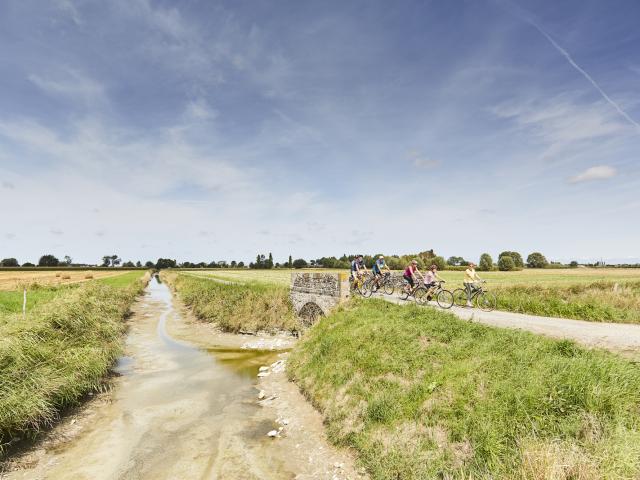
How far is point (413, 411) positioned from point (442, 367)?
1.79 metres

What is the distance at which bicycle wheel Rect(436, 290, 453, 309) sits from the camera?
1889 cm

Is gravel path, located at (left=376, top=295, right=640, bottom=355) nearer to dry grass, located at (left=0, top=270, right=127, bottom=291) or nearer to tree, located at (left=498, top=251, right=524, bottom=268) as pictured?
dry grass, located at (left=0, top=270, right=127, bottom=291)

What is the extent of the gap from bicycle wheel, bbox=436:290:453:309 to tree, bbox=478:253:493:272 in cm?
6909

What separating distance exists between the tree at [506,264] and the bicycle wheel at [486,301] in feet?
218

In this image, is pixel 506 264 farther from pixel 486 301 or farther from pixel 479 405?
pixel 479 405

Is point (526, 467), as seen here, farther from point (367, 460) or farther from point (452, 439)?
point (367, 460)

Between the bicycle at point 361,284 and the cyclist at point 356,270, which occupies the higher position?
the cyclist at point 356,270

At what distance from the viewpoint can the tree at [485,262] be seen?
266 ft

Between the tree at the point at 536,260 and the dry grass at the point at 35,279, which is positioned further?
Result: the tree at the point at 536,260

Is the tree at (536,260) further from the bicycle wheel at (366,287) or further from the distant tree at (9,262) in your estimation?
the distant tree at (9,262)

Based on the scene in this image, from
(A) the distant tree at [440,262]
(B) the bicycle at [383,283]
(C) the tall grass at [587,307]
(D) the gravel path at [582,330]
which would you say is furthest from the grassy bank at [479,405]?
(A) the distant tree at [440,262]

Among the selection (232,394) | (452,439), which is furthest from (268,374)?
(452,439)

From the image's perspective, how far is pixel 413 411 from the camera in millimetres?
9586

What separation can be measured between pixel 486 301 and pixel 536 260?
91.4 m
